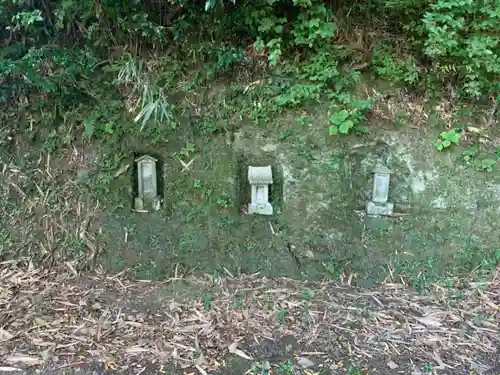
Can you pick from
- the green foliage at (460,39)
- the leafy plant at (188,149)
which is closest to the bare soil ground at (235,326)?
the leafy plant at (188,149)

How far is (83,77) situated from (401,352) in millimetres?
3005

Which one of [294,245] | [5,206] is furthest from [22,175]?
[294,245]

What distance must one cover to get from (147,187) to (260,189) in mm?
903

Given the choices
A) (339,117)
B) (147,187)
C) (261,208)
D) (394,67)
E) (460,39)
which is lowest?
(261,208)

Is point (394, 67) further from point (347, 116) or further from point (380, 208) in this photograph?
point (380, 208)

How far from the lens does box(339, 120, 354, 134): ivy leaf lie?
3426 millimetres

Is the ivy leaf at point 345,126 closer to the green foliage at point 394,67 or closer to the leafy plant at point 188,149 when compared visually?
the green foliage at point 394,67

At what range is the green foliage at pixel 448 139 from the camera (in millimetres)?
3420

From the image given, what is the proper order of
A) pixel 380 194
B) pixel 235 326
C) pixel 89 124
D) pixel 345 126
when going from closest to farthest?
pixel 235 326 < pixel 345 126 < pixel 380 194 < pixel 89 124

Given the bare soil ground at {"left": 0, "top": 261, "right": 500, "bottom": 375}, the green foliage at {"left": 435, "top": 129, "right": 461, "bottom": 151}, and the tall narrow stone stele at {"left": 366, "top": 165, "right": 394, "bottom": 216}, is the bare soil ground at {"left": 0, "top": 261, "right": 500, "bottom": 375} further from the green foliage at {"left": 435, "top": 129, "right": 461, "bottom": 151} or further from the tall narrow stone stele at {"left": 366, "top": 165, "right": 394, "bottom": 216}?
the green foliage at {"left": 435, "top": 129, "right": 461, "bottom": 151}

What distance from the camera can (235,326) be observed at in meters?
3.12

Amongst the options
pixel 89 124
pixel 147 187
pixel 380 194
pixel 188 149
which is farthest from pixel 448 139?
pixel 89 124

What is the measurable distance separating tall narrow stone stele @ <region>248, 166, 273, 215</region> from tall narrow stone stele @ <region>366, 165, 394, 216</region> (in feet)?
2.55

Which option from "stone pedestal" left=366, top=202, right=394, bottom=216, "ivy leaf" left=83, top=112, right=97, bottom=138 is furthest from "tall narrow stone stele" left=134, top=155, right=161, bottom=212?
"stone pedestal" left=366, top=202, right=394, bottom=216
